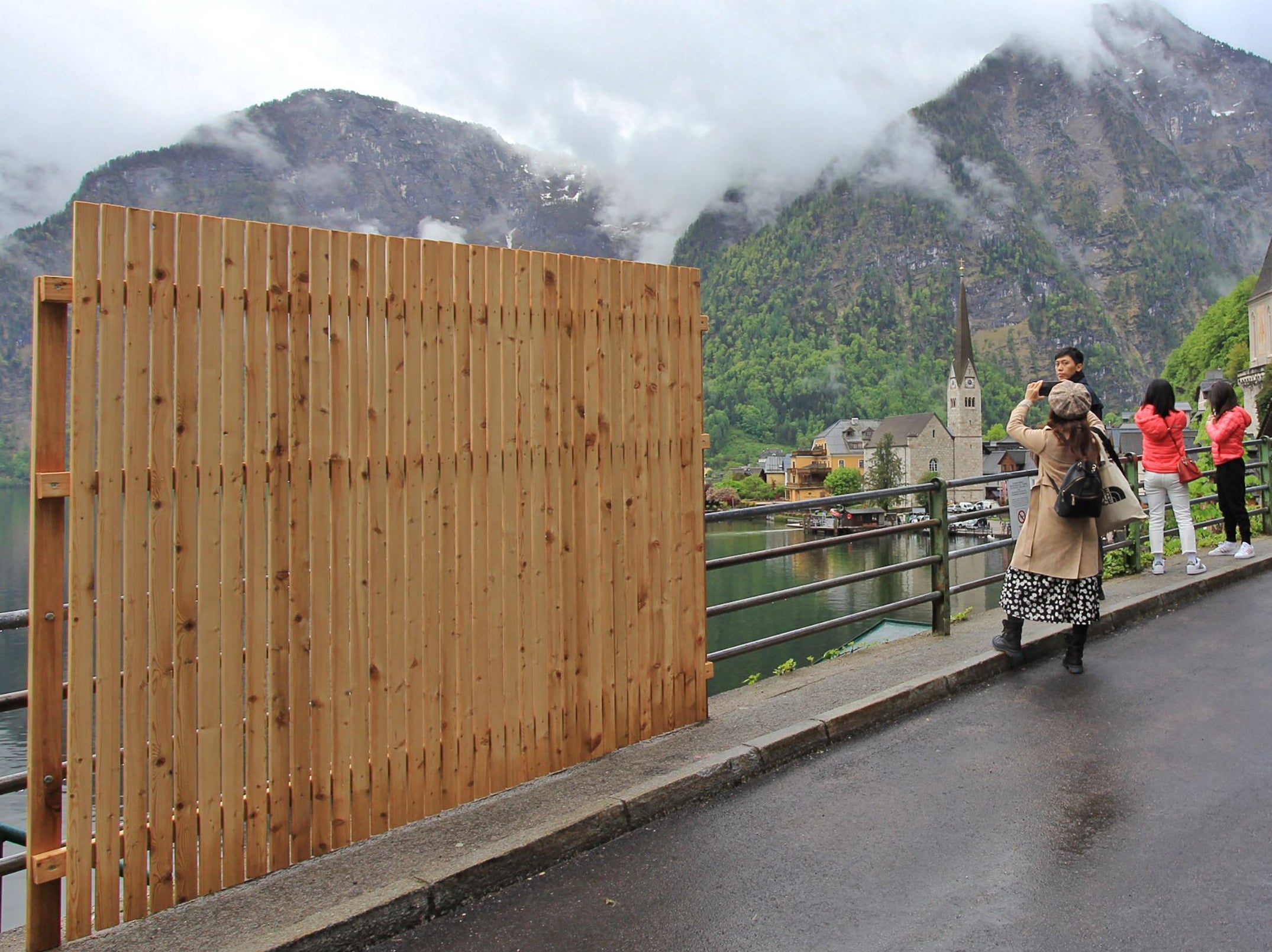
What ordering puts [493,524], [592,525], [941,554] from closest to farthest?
[493,524] < [592,525] < [941,554]

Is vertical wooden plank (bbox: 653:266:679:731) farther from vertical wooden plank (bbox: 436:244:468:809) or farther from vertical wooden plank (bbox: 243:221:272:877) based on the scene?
vertical wooden plank (bbox: 243:221:272:877)

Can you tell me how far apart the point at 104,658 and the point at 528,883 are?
1634 mm

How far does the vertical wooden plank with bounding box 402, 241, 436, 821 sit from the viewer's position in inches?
156

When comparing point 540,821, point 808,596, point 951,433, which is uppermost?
point 951,433

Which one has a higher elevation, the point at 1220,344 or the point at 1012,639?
the point at 1220,344

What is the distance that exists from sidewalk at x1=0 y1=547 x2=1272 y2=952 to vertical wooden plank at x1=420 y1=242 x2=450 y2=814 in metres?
0.40

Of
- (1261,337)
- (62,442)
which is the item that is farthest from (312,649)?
(1261,337)

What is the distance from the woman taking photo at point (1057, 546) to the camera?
20.2 ft

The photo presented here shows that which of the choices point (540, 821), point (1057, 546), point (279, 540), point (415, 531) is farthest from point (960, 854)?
point (1057, 546)

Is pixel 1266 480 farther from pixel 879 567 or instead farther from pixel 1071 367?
pixel 879 567

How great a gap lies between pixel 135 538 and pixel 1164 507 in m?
8.97

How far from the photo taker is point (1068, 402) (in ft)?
20.0

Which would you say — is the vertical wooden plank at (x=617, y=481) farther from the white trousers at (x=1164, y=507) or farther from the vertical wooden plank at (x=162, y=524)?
the white trousers at (x=1164, y=507)

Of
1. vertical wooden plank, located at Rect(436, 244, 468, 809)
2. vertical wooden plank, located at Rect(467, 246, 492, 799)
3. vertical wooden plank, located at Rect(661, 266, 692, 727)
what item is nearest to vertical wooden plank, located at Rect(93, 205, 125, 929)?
vertical wooden plank, located at Rect(436, 244, 468, 809)
